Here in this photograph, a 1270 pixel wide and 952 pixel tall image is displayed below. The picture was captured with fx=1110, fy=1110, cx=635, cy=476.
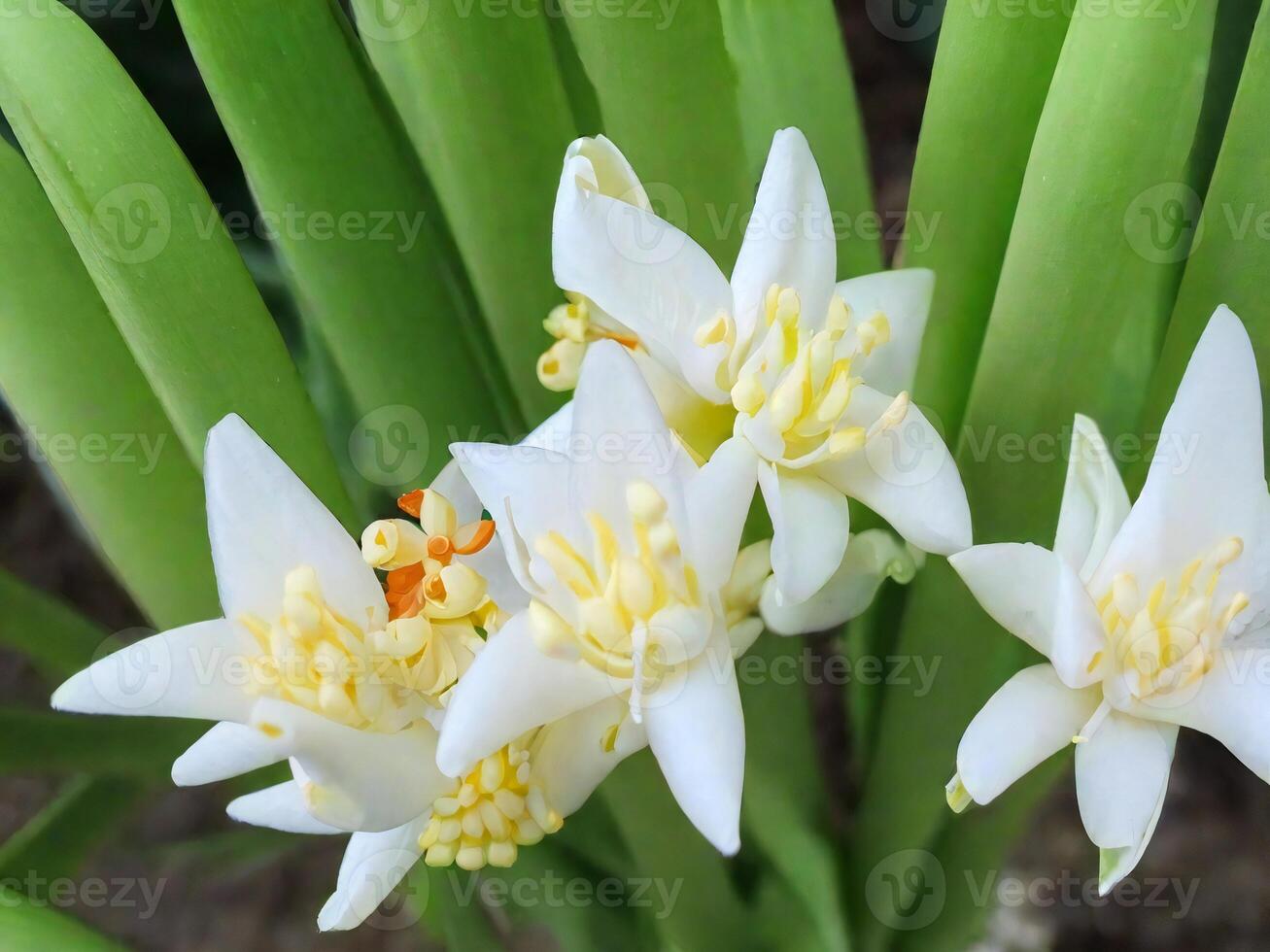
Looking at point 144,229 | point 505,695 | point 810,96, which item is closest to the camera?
point 505,695

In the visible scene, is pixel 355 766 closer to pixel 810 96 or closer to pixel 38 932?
pixel 38 932

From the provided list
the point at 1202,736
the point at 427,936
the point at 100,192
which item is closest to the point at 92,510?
the point at 100,192

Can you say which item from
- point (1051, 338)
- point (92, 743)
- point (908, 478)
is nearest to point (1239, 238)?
point (1051, 338)

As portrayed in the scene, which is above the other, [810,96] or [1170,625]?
[810,96]

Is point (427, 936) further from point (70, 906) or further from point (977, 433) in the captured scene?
point (977, 433)

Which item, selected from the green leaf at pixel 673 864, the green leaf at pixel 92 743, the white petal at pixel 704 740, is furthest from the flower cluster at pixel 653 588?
the green leaf at pixel 92 743

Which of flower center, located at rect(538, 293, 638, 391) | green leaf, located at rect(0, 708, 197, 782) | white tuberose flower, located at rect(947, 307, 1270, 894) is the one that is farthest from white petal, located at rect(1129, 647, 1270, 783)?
green leaf, located at rect(0, 708, 197, 782)

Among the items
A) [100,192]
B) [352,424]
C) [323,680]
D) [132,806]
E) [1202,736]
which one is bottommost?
[1202,736]
